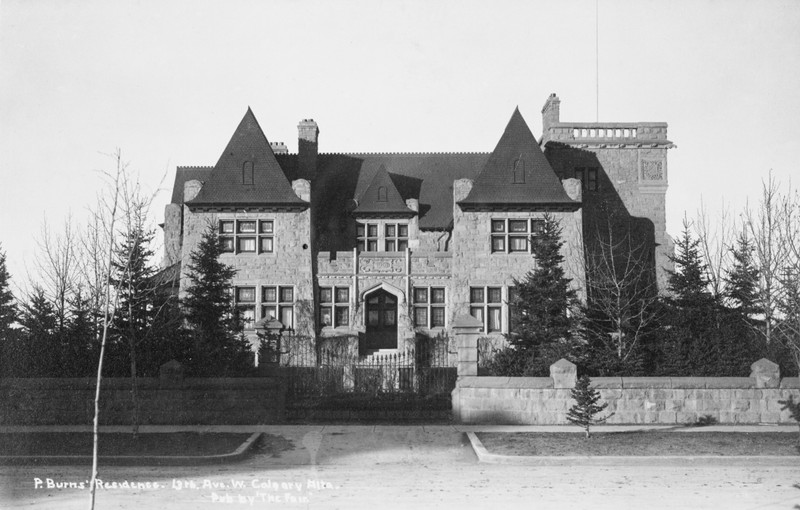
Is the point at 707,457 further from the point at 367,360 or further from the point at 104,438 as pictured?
the point at 367,360

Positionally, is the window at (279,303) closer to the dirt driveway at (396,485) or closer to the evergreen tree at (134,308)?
the evergreen tree at (134,308)

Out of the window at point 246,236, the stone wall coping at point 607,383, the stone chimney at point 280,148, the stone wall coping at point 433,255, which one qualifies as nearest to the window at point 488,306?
the stone wall coping at point 433,255

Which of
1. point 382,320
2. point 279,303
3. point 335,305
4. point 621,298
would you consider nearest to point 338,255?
point 335,305

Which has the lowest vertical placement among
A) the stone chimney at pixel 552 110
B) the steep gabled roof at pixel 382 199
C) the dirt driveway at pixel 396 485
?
the dirt driveway at pixel 396 485

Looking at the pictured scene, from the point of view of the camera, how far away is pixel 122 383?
18125 mm

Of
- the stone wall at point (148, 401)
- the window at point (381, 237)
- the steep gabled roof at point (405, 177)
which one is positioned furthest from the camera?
the steep gabled roof at point (405, 177)

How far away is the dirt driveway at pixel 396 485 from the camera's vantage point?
10055 millimetres

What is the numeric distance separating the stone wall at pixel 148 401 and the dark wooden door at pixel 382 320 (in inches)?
512

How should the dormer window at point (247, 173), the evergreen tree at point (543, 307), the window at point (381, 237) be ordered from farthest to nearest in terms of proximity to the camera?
1. the window at point (381, 237)
2. the dormer window at point (247, 173)
3. the evergreen tree at point (543, 307)

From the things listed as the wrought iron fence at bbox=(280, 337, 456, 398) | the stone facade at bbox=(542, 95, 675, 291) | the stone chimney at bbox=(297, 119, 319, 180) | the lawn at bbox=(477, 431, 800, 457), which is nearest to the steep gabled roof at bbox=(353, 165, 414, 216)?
the stone chimney at bbox=(297, 119, 319, 180)

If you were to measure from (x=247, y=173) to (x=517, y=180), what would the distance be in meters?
11.4

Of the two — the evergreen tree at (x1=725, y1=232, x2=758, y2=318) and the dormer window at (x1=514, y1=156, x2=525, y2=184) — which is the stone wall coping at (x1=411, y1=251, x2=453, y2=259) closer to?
the dormer window at (x1=514, y1=156, x2=525, y2=184)

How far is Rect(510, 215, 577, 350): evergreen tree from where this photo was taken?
872 inches

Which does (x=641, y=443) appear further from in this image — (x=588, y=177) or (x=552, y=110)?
(x=552, y=110)
